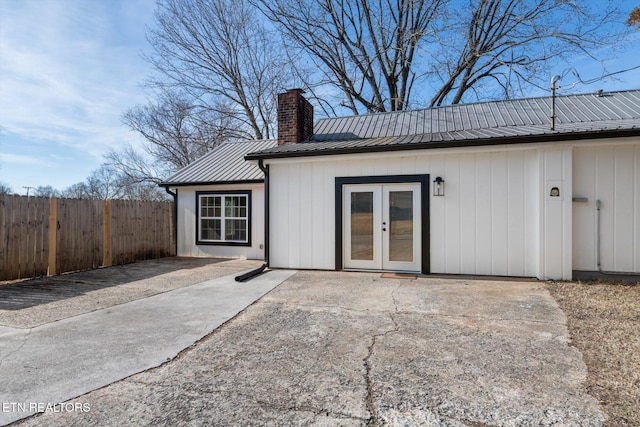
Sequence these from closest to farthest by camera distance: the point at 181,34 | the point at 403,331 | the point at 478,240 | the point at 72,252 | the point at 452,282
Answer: the point at 403,331
the point at 452,282
the point at 478,240
the point at 72,252
the point at 181,34

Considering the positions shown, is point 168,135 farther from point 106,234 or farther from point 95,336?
point 95,336

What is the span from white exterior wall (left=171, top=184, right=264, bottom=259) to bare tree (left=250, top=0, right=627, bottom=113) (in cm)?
1021

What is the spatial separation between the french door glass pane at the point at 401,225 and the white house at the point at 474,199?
21mm

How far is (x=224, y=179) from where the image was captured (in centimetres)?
998

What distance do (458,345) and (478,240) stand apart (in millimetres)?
3822

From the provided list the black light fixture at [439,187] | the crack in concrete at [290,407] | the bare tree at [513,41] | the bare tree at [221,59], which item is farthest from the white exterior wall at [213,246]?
the bare tree at [513,41]

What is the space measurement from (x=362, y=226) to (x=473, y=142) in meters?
2.77

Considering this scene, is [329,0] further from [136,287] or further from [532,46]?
[136,287]

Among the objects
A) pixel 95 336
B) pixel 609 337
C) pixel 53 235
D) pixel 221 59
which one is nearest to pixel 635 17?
pixel 609 337

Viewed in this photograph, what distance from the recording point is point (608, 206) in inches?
239

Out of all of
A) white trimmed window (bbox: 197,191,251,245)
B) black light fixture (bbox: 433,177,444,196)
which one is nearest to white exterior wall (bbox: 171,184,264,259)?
white trimmed window (bbox: 197,191,251,245)

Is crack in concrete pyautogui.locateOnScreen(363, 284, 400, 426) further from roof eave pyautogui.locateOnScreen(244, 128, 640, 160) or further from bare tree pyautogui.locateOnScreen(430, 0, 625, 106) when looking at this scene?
bare tree pyautogui.locateOnScreen(430, 0, 625, 106)

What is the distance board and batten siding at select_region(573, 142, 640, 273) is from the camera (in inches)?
236

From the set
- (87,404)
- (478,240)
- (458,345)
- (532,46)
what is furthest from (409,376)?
(532,46)
